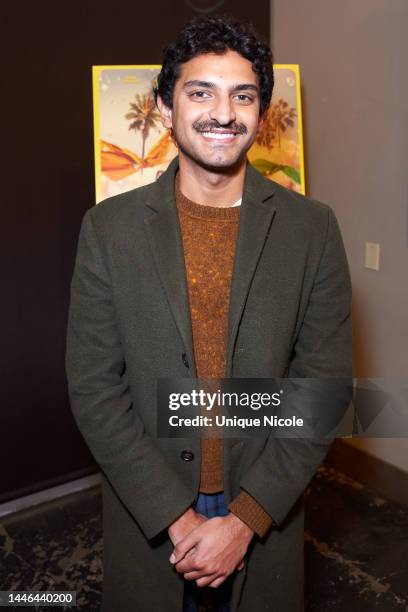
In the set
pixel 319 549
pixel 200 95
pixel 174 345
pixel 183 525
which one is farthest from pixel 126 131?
pixel 319 549

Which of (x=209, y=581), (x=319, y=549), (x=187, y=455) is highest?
(x=187, y=455)

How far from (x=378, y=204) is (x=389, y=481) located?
50.4 inches

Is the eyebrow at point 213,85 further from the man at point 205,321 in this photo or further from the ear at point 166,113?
the ear at point 166,113

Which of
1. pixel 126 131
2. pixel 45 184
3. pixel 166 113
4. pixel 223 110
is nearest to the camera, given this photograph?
pixel 223 110

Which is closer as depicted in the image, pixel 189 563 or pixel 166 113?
pixel 189 563

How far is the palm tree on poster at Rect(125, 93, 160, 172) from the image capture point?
2324 millimetres

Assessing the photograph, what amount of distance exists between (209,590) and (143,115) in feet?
5.28

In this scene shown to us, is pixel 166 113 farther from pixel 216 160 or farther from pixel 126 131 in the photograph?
pixel 126 131

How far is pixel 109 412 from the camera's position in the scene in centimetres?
143

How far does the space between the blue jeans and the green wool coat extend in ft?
0.19

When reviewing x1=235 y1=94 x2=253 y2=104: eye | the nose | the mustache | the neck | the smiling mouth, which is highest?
x1=235 y1=94 x2=253 y2=104: eye

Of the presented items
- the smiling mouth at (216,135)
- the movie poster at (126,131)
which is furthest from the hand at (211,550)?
the movie poster at (126,131)

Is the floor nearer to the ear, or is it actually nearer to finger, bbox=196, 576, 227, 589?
finger, bbox=196, 576, 227, 589

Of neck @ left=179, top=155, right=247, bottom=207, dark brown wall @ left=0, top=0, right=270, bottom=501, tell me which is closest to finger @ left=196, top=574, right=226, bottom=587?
neck @ left=179, top=155, right=247, bottom=207
